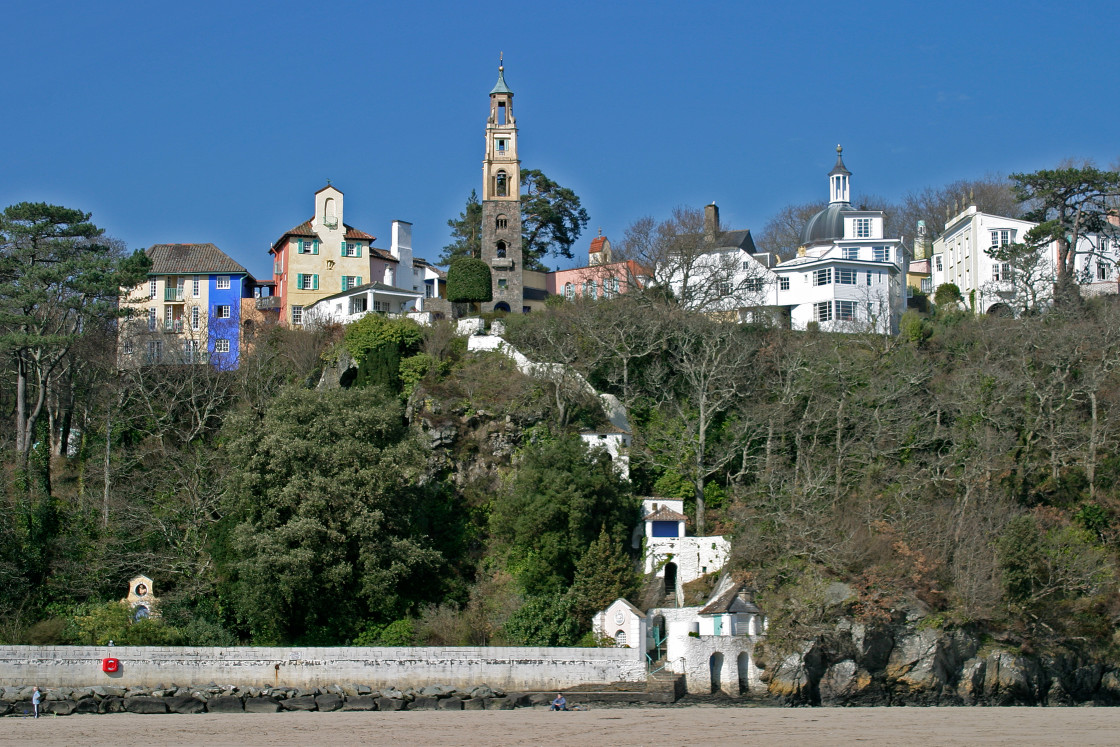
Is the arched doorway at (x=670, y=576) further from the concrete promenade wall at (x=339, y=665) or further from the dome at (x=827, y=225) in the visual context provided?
the dome at (x=827, y=225)

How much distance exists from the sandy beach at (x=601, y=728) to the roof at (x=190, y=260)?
2909 centimetres

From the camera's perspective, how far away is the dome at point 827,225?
56625mm

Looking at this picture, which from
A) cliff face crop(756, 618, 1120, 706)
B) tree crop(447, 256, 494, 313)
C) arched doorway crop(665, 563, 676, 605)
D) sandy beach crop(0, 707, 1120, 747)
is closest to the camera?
sandy beach crop(0, 707, 1120, 747)

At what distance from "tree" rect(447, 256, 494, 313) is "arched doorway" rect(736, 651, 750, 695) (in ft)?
77.1

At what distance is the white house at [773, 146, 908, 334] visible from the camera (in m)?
52.3

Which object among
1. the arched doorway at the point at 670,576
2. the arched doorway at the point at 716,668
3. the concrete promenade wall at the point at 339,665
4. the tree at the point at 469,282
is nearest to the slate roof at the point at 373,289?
the tree at the point at 469,282

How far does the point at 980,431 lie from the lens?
38344 mm

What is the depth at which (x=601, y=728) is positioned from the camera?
1044 inches

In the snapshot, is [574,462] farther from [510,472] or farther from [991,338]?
[991,338]

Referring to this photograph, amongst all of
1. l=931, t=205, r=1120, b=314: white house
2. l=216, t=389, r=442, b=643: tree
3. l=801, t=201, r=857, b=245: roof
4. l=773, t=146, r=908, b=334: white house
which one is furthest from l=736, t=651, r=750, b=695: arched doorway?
l=801, t=201, r=857, b=245: roof

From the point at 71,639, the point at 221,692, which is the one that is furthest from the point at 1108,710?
the point at 71,639

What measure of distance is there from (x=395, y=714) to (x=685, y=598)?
1024 cm

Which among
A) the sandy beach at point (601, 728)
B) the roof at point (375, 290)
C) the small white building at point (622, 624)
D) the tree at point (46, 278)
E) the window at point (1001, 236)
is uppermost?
the window at point (1001, 236)

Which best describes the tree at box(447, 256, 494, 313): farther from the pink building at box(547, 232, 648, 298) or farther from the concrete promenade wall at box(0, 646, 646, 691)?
the concrete promenade wall at box(0, 646, 646, 691)
